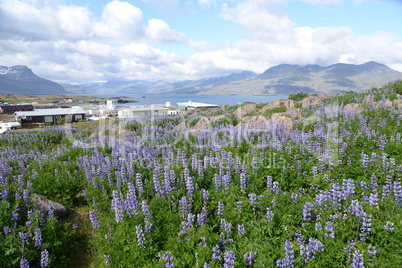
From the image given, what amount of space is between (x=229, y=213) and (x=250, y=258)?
1.25 m

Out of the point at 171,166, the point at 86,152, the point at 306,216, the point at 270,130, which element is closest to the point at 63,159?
the point at 86,152

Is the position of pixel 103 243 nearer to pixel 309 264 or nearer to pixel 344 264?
pixel 309 264

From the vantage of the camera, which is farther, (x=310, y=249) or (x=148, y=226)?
(x=148, y=226)

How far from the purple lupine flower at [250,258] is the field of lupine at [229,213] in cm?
2

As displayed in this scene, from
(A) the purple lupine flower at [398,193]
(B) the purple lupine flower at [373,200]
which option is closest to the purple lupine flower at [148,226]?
(B) the purple lupine flower at [373,200]

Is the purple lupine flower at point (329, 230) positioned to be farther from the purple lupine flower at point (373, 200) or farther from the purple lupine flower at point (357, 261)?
the purple lupine flower at point (373, 200)

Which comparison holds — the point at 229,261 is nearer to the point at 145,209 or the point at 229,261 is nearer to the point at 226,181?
the point at 145,209

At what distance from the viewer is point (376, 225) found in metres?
4.19

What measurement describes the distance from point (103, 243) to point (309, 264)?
12.2 feet

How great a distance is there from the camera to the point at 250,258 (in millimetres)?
3988

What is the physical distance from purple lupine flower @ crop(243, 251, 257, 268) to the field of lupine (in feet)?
0.07

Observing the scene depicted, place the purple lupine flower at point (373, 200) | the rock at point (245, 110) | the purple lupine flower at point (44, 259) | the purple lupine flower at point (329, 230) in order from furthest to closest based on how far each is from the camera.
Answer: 1. the rock at point (245, 110)
2. the purple lupine flower at point (373, 200)
3. the purple lupine flower at point (44, 259)
4. the purple lupine flower at point (329, 230)

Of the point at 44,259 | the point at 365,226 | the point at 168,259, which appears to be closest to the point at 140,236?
the point at 168,259

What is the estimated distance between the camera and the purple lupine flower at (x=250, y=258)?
13.1ft
